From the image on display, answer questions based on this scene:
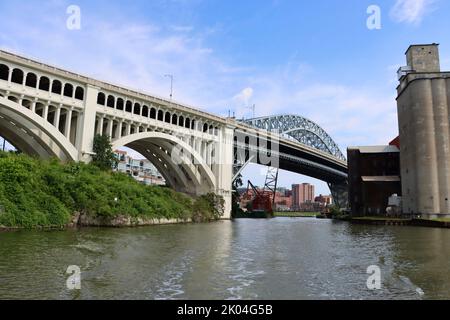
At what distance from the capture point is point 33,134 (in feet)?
146

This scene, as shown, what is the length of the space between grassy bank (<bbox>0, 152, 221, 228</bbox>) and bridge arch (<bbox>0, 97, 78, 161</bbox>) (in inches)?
226

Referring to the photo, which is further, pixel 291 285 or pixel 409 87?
pixel 409 87

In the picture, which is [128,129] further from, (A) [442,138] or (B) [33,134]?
(A) [442,138]

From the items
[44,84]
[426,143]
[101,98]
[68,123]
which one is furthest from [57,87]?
[426,143]

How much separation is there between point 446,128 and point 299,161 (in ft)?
163

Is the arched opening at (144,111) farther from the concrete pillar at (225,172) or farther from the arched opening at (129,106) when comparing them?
the concrete pillar at (225,172)

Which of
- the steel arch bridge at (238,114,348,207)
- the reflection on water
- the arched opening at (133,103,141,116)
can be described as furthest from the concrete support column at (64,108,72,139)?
the steel arch bridge at (238,114,348,207)

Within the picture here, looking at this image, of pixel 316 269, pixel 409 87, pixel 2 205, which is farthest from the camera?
pixel 409 87

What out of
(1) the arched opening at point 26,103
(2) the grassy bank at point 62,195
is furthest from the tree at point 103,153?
(1) the arched opening at point 26,103

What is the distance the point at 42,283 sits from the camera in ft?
33.9

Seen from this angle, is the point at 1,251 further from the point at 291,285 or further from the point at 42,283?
the point at 291,285

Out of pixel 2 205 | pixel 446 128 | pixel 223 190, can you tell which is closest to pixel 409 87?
pixel 446 128

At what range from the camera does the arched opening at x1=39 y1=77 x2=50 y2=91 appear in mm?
45062

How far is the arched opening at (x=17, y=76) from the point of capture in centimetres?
4269
